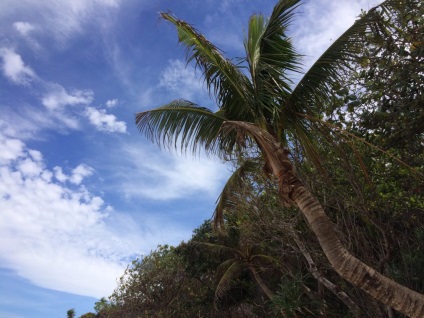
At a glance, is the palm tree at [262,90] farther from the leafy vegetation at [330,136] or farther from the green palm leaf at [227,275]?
the green palm leaf at [227,275]

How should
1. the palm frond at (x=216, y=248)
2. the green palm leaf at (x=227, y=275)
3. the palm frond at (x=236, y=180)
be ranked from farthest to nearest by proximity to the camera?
the palm frond at (x=216, y=248), the green palm leaf at (x=227, y=275), the palm frond at (x=236, y=180)

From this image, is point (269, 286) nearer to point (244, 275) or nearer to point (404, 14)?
point (244, 275)

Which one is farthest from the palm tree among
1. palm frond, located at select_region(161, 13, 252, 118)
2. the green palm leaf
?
the green palm leaf

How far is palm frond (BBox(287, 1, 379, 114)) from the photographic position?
7219 mm

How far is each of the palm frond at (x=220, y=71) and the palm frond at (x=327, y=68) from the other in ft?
3.01

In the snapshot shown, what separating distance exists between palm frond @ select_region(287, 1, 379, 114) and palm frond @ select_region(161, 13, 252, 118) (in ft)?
3.01

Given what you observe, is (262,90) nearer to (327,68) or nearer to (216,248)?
(327,68)

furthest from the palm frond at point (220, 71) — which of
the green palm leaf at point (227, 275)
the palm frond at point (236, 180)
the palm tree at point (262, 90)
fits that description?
the green palm leaf at point (227, 275)

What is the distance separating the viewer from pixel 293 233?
1184 cm

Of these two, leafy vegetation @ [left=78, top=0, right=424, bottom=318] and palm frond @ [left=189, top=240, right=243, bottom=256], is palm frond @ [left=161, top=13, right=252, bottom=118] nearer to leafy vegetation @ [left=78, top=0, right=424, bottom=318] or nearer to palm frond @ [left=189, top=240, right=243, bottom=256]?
leafy vegetation @ [left=78, top=0, right=424, bottom=318]

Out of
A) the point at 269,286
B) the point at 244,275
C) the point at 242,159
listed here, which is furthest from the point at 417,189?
the point at 244,275

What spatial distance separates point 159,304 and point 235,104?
17928 millimetres

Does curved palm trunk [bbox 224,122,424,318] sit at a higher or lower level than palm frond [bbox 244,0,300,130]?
lower

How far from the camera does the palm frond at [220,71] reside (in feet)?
25.4
